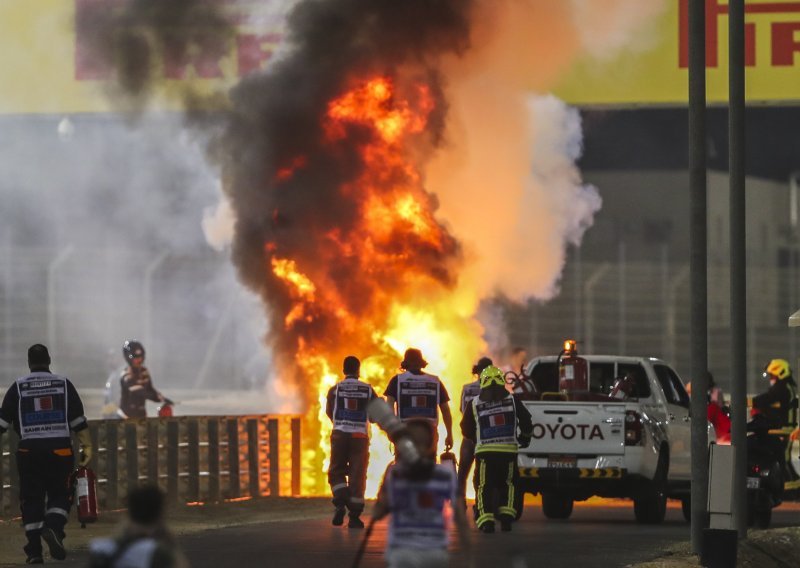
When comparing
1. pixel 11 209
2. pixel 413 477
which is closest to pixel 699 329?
pixel 413 477

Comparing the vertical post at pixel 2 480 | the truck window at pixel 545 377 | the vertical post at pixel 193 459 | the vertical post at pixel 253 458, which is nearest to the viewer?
the vertical post at pixel 2 480

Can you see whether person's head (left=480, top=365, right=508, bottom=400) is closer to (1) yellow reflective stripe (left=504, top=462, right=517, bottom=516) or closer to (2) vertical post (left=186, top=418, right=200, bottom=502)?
(1) yellow reflective stripe (left=504, top=462, right=517, bottom=516)

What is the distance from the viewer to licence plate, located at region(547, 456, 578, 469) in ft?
67.4

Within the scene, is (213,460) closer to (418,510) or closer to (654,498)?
(654,498)

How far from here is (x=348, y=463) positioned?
21.0 m

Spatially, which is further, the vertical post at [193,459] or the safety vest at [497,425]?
the vertical post at [193,459]

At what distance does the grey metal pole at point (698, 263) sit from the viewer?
16828mm

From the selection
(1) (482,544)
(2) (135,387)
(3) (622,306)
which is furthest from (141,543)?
(3) (622,306)

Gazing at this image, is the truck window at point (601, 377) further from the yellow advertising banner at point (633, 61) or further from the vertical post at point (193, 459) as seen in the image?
the yellow advertising banner at point (633, 61)

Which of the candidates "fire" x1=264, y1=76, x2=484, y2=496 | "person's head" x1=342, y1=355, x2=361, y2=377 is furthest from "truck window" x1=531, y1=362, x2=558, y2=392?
"fire" x1=264, y1=76, x2=484, y2=496

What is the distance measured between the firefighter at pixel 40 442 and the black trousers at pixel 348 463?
4896 millimetres

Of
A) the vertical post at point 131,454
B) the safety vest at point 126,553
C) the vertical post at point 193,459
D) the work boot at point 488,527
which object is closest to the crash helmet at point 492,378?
the work boot at point 488,527

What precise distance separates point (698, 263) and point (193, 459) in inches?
335

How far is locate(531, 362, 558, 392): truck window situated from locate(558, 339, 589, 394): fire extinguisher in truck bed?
84cm
